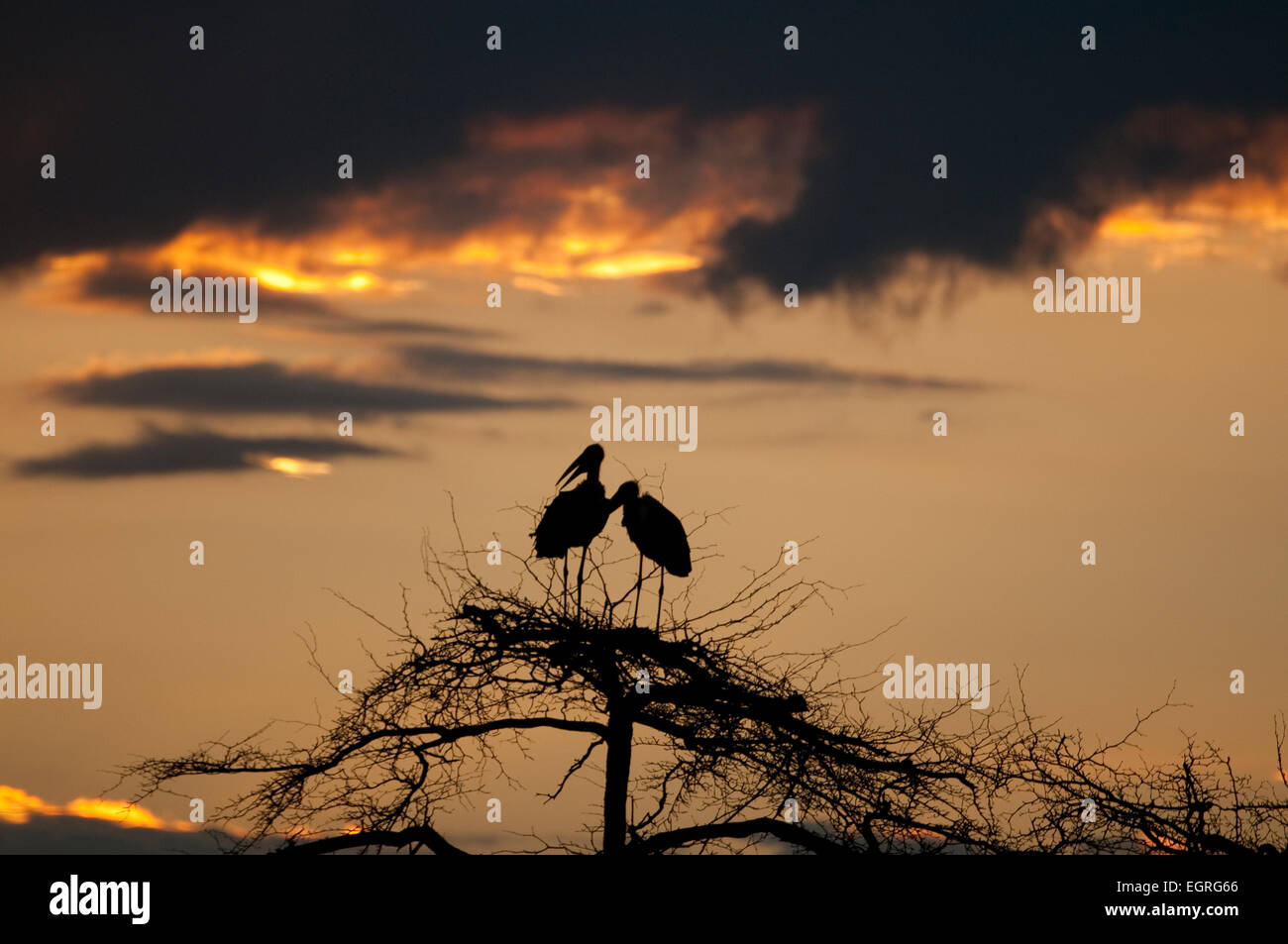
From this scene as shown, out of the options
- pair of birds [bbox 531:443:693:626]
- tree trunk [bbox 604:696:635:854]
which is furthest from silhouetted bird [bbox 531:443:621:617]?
tree trunk [bbox 604:696:635:854]

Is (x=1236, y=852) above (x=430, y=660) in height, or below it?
below

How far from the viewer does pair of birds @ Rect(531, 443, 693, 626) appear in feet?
51.2

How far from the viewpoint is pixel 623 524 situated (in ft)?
52.8

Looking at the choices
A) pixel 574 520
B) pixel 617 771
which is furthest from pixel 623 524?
pixel 617 771

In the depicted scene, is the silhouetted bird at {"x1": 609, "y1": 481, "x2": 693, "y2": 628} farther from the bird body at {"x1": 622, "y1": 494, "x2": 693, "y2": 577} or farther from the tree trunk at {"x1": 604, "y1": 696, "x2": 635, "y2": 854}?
the tree trunk at {"x1": 604, "y1": 696, "x2": 635, "y2": 854}

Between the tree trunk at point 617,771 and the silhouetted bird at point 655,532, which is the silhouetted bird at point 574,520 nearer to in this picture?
the silhouetted bird at point 655,532

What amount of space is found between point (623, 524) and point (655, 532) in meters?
0.56

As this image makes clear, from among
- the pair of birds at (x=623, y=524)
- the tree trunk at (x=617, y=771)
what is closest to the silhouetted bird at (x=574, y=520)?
the pair of birds at (x=623, y=524)
